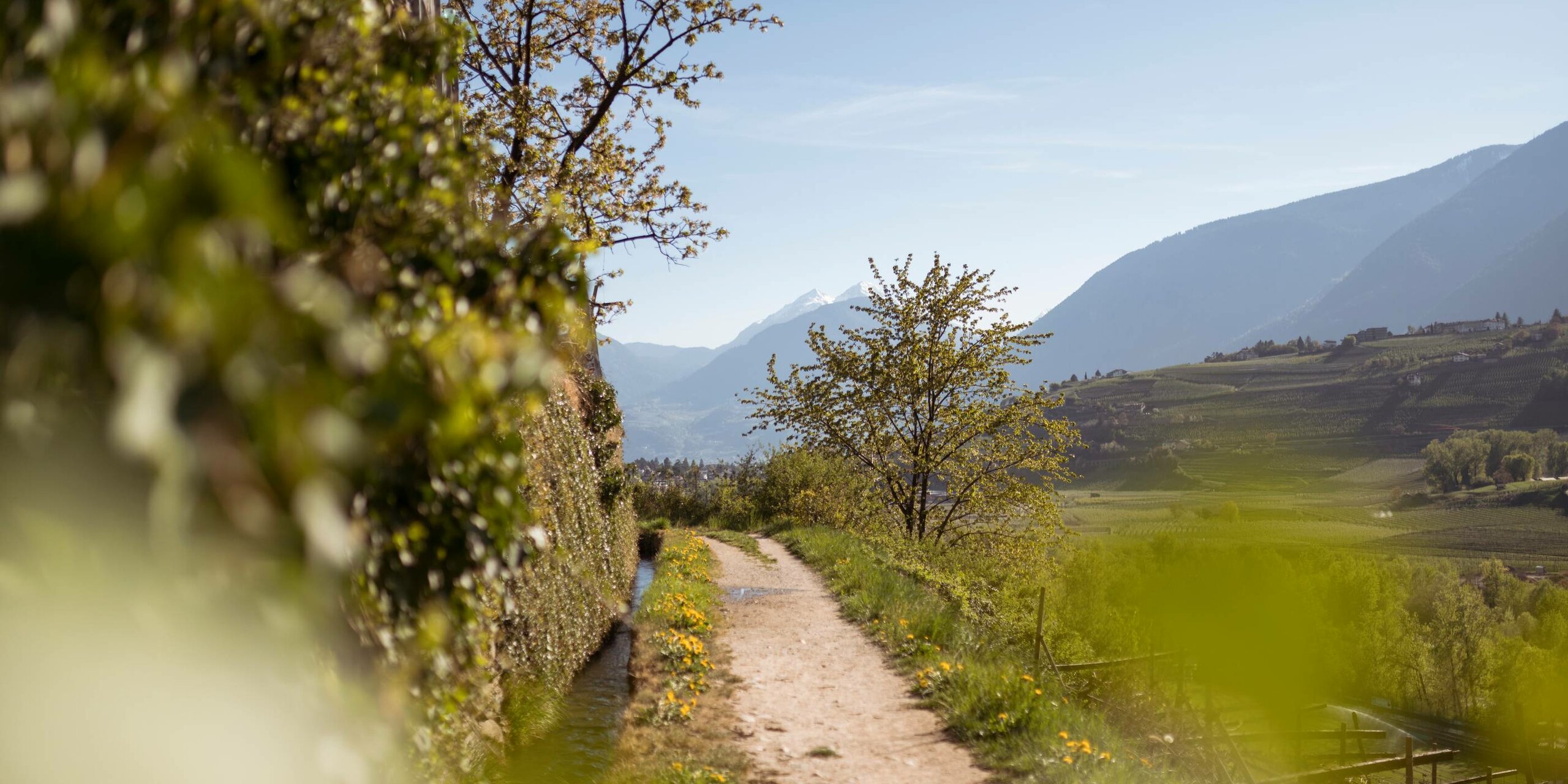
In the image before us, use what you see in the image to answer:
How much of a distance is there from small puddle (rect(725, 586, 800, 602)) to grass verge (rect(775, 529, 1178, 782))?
75.6 inches

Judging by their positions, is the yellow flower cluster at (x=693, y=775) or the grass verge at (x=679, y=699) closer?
the yellow flower cluster at (x=693, y=775)

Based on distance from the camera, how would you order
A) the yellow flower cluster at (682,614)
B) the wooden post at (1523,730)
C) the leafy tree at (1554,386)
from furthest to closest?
the leafy tree at (1554,386) < the yellow flower cluster at (682,614) < the wooden post at (1523,730)

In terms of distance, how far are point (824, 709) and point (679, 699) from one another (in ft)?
4.94

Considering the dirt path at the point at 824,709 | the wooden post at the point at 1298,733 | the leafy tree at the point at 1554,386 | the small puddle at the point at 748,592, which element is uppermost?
the wooden post at the point at 1298,733

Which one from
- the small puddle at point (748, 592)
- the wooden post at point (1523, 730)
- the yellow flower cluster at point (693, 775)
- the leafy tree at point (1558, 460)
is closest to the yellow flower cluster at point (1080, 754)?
the yellow flower cluster at point (693, 775)

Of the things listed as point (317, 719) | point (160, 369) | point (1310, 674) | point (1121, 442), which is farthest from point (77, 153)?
point (1121, 442)

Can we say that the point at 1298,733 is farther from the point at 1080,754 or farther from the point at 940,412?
the point at 940,412

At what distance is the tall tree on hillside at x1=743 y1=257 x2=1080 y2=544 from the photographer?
20312 mm

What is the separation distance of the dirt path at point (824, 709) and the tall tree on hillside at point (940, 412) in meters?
7.81

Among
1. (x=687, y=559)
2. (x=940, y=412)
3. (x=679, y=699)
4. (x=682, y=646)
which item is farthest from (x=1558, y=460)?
(x=679, y=699)

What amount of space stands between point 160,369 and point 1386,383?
19440 cm

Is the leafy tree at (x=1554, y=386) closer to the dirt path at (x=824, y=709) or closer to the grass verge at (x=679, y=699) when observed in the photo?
the dirt path at (x=824, y=709)

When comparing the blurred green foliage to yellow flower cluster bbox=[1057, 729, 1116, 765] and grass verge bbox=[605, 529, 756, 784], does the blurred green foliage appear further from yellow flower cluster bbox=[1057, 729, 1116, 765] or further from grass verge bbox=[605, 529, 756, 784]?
yellow flower cluster bbox=[1057, 729, 1116, 765]

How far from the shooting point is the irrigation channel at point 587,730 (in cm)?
708
